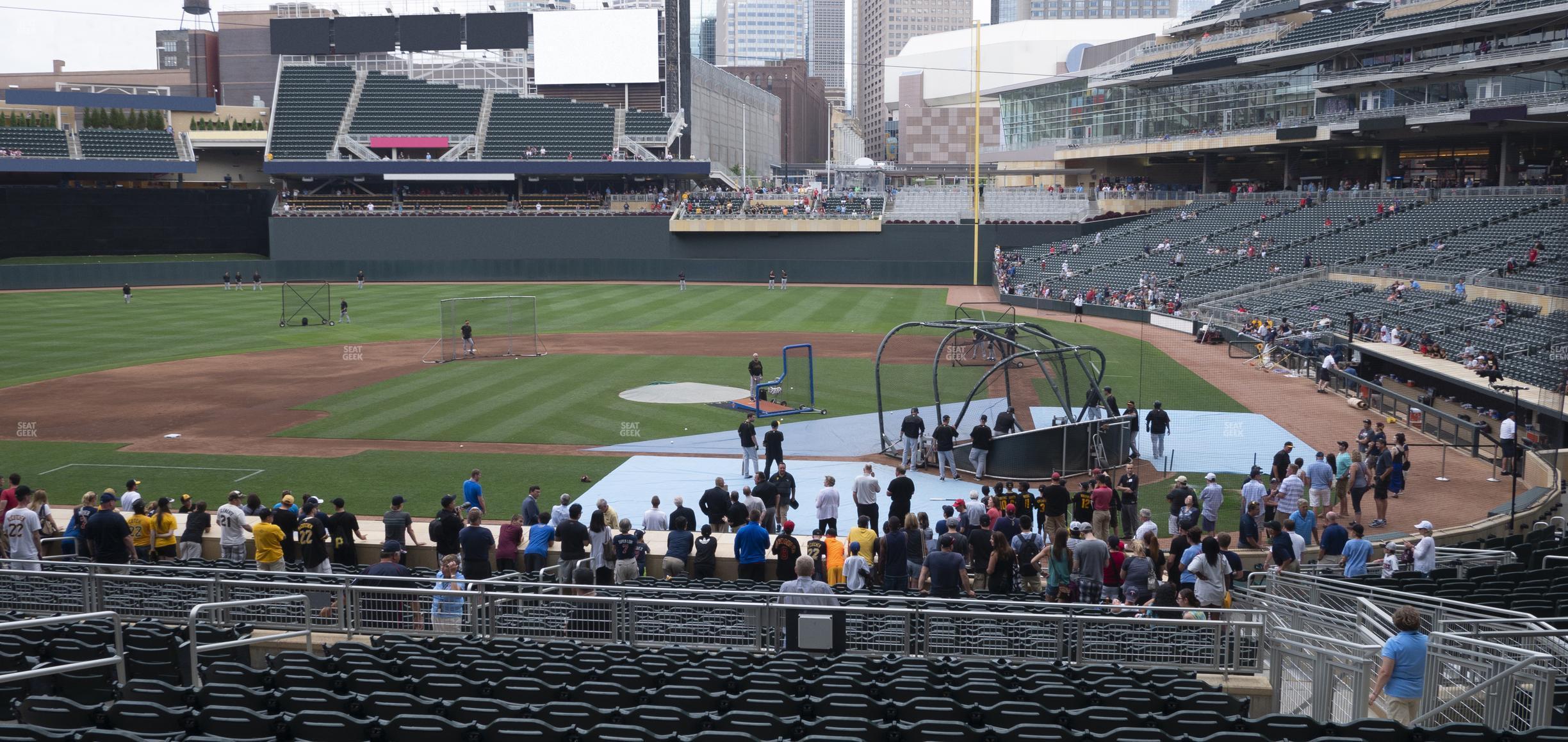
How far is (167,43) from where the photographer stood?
10631cm

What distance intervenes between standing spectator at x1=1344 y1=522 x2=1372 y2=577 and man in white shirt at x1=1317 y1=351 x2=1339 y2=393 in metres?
18.7

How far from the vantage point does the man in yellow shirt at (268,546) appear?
13031 millimetres

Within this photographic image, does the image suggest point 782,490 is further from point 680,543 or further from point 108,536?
point 108,536

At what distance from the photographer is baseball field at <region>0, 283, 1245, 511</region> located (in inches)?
868

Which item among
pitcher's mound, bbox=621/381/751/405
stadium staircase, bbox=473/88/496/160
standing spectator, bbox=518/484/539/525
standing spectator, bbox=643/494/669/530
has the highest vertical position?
stadium staircase, bbox=473/88/496/160

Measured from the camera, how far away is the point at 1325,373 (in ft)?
102

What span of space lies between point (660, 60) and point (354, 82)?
20.7 metres

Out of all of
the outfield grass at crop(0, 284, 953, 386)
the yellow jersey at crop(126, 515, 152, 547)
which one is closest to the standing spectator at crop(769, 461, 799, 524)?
the yellow jersey at crop(126, 515, 152, 547)

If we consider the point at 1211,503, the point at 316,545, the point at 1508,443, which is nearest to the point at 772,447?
the point at 1211,503

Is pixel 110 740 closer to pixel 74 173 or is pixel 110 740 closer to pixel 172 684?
pixel 172 684

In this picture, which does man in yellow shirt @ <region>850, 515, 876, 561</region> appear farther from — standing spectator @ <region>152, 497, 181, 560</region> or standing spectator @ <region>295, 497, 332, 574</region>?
standing spectator @ <region>152, 497, 181, 560</region>

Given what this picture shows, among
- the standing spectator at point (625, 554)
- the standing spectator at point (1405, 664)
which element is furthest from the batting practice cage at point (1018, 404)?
the standing spectator at point (1405, 664)

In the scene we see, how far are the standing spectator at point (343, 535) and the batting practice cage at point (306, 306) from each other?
3281 cm

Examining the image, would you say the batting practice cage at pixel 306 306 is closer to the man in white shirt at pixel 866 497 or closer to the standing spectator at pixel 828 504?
the man in white shirt at pixel 866 497
